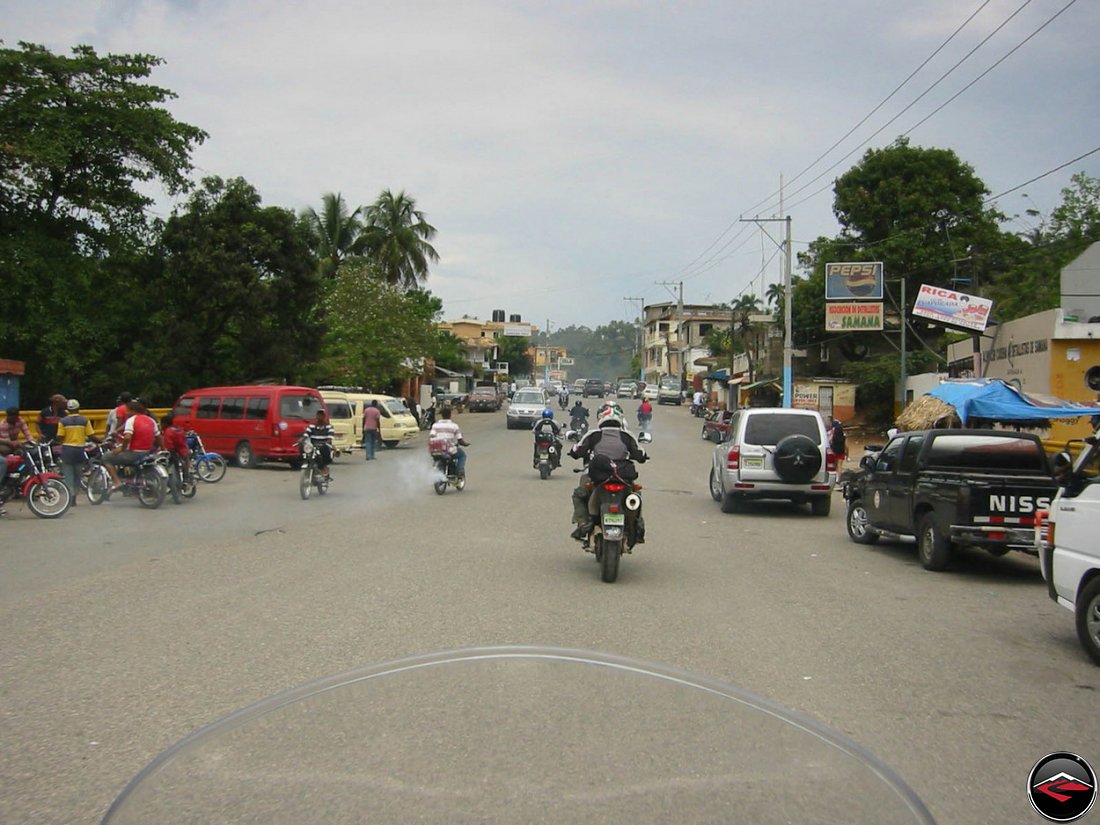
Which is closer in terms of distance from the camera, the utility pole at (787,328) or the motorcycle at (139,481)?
the motorcycle at (139,481)

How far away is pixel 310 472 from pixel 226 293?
1700 centimetres

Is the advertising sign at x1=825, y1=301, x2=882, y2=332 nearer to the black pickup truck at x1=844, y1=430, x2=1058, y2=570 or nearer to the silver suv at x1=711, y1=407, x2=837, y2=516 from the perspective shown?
the silver suv at x1=711, y1=407, x2=837, y2=516

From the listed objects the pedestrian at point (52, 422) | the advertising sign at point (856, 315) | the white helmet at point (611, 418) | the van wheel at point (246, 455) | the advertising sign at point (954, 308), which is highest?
the advertising sign at point (856, 315)

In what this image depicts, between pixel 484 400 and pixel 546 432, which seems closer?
pixel 546 432

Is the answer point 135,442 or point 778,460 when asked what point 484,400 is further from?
point 778,460

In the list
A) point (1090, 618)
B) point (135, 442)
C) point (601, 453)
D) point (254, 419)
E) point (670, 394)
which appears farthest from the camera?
point (670, 394)

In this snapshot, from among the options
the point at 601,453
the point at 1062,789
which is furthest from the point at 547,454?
the point at 1062,789

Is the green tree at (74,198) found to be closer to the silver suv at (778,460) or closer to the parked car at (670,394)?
the silver suv at (778,460)

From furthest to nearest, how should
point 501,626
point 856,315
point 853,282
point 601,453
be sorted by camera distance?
point 856,315, point 853,282, point 601,453, point 501,626

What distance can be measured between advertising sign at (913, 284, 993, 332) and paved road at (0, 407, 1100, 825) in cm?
1518

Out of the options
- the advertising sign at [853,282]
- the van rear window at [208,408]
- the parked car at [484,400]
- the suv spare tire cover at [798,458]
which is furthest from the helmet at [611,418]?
the parked car at [484,400]

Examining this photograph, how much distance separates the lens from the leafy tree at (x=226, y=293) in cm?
3281

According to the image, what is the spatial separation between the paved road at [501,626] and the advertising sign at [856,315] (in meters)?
29.1

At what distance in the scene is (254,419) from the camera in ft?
82.8
